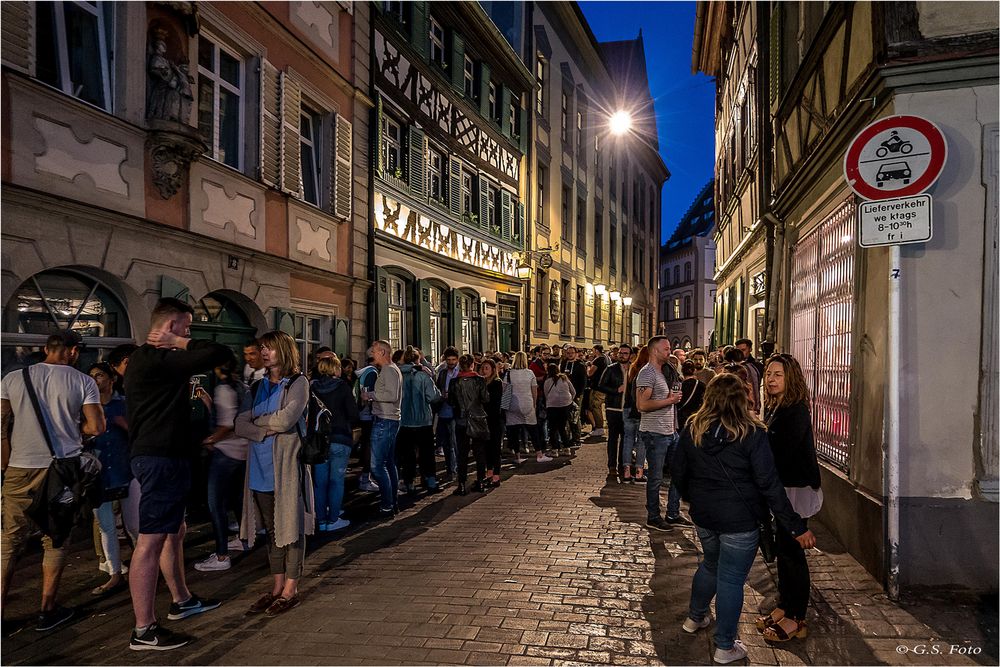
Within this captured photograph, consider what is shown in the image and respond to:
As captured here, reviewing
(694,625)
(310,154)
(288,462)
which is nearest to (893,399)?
(694,625)

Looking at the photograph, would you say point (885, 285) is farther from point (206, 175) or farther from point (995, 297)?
point (206, 175)

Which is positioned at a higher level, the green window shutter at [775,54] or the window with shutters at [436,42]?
the window with shutters at [436,42]

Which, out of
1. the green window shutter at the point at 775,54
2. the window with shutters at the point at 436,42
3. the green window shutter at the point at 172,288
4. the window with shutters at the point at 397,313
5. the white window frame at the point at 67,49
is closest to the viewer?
the white window frame at the point at 67,49

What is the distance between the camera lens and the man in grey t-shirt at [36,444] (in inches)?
172

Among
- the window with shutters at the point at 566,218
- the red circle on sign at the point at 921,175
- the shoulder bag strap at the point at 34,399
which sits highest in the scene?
the window with shutters at the point at 566,218

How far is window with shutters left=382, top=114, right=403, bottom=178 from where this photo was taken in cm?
1408

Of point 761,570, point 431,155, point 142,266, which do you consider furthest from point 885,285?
point 431,155

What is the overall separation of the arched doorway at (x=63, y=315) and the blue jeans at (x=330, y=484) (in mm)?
2677

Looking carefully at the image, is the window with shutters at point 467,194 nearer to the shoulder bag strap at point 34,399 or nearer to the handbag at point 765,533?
the shoulder bag strap at point 34,399

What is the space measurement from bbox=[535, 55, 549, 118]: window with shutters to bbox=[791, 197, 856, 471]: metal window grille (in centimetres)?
1733

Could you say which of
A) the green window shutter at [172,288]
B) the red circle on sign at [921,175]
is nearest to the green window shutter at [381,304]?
the green window shutter at [172,288]

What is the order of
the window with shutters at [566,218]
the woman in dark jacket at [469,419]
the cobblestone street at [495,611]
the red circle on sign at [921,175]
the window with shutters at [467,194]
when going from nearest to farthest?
the cobblestone street at [495,611] < the red circle on sign at [921,175] < the woman in dark jacket at [469,419] < the window with shutters at [467,194] < the window with shutters at [566,218]

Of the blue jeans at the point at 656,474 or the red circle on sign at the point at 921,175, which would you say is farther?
the blue jeans at the point at 656,474

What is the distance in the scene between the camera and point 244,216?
9.57 m
